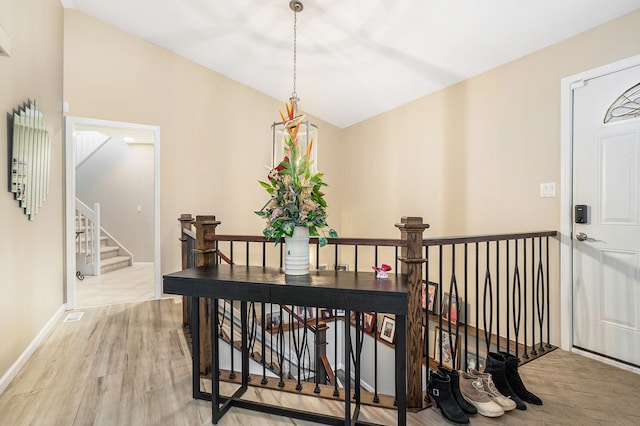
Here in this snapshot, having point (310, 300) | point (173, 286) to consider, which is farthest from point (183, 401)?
point (310, 300)

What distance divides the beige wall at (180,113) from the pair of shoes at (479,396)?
11.1 ft

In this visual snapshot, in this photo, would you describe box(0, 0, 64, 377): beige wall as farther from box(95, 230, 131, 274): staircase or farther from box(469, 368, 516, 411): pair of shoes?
box(469, 368, 516, 411): pair of shoes

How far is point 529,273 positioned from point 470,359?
0.96m

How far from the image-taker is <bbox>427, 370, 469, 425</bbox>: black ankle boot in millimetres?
1772

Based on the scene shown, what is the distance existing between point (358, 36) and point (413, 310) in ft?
8.44

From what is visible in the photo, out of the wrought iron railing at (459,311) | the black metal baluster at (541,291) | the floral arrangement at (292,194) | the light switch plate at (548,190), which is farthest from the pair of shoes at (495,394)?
the light switch plate at (548,190)

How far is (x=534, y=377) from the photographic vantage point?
2.28 metres

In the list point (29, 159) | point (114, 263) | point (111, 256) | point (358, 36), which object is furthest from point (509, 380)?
point (111, 256)

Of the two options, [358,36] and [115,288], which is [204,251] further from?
[115,288]

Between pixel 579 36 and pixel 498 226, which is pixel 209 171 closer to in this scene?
pixel 498 226

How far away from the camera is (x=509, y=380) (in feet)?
6.69

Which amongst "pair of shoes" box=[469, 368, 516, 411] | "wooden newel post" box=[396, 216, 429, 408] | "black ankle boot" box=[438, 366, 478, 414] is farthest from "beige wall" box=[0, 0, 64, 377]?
"pair of shoes" box=[469, 368, 516, 411]

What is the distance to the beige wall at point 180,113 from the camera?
3.76 m

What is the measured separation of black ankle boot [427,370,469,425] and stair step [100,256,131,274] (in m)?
5.82
